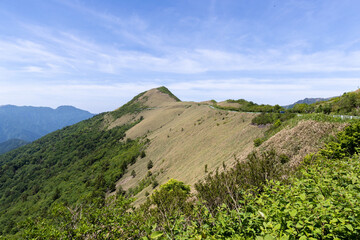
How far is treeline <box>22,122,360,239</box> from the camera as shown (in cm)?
285

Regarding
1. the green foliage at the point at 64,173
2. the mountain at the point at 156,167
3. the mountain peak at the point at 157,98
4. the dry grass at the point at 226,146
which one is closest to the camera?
the mountain at the point at 156,167

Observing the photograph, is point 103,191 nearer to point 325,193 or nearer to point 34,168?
point 325,193

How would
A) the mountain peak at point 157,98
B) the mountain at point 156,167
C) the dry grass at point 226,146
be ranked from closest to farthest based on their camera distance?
the mountain at point 156,167 → the dry grass at point 226,146 → the mountain peak at point 157,98

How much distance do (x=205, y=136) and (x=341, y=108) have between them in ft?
63.8

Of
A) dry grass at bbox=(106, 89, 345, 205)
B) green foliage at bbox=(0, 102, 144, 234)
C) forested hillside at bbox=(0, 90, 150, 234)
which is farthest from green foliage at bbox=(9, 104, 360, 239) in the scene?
forested hillside at bbox=(0, 90, 150, 234)

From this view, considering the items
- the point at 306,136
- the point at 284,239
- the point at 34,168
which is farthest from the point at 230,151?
the point at 34,168

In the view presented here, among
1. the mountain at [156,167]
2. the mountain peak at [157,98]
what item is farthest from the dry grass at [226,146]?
the mountain peak at [157,98]

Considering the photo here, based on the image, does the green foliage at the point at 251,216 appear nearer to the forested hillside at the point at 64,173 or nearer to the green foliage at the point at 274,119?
the green foliage at the point at 274,119

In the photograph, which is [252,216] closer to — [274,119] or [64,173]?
[274,119]

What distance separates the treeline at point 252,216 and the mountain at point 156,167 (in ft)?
0.26

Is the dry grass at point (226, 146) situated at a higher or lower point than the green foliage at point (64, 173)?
higher

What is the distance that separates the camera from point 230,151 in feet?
73.1

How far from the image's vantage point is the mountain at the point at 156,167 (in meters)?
6.20

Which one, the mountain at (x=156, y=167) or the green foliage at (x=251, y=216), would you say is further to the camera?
the mountain at (x=156, y=167)
